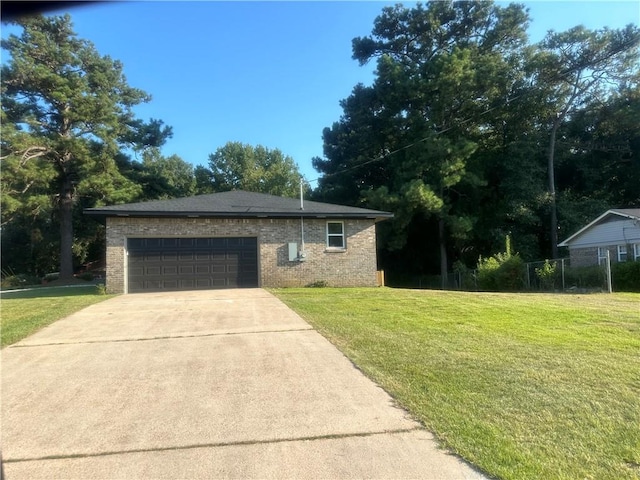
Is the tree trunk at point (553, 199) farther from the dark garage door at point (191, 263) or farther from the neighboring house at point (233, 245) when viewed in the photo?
the dark garage door at point (191, 263)

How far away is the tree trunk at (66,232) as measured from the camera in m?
32.3

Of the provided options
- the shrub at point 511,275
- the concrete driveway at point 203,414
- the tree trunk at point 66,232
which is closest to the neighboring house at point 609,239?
the shrub at point 511,275

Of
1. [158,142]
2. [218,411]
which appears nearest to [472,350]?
[218,411]

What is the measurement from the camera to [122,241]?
680 inches

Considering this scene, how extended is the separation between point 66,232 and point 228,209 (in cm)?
1982

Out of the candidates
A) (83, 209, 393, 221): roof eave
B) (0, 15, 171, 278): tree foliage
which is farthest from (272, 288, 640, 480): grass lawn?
(0, 15, 171, 278): tree foliage

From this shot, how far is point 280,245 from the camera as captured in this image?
18750 mm

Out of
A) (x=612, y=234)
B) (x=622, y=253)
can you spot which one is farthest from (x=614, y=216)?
(x=622, y=253)

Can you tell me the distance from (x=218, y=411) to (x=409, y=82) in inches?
1211

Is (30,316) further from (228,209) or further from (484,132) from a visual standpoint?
(484,132)

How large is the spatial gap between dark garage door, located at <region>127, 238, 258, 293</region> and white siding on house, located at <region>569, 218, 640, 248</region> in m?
18.9

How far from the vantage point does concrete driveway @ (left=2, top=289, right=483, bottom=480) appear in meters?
3.39

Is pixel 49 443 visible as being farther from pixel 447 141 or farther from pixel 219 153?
pixel 219 153

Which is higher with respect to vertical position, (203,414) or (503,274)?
(503,274)
